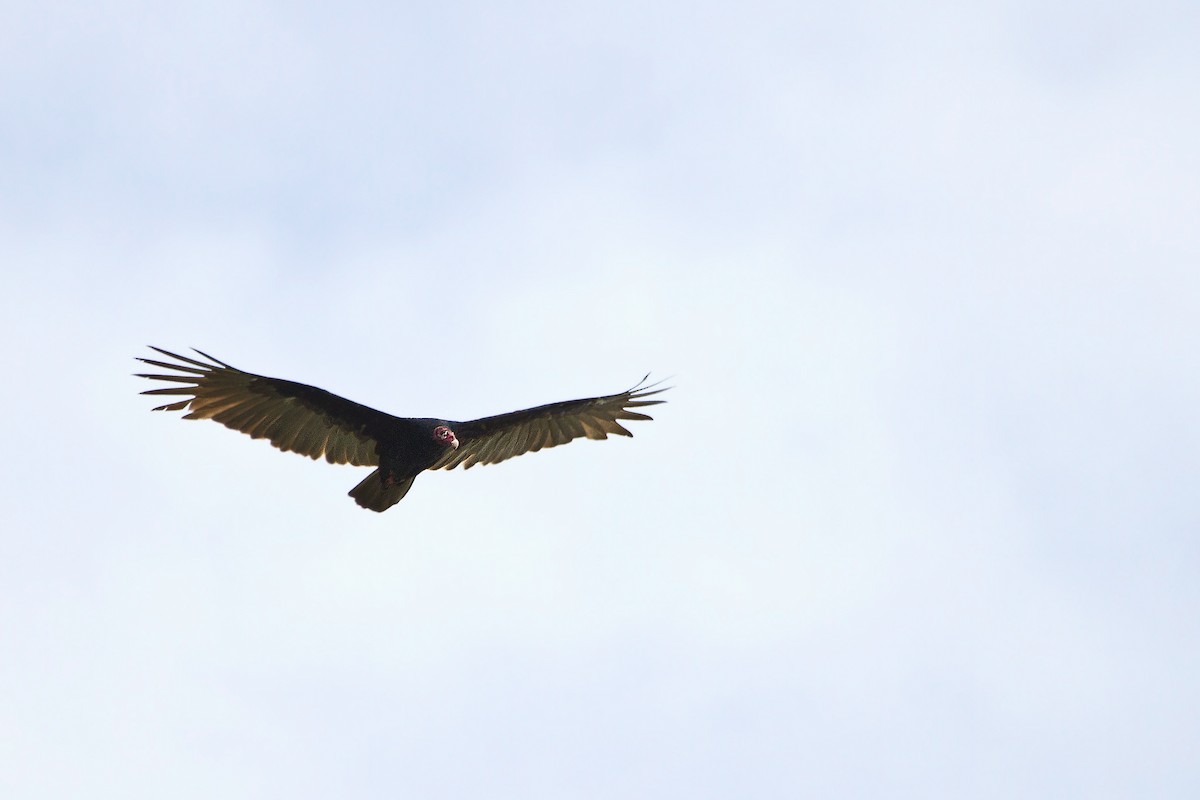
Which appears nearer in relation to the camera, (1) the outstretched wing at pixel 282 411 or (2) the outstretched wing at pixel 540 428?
(1) the outstretched wing at pixel 282 411

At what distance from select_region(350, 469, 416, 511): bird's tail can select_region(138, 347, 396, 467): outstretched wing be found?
298 millimetres

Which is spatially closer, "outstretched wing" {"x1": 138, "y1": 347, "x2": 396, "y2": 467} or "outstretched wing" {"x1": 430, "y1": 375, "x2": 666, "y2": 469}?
"outstretched wing" {"x1": 138, "y1": 347, "x2": 396, "y2": 467}

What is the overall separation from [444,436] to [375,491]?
79 cm

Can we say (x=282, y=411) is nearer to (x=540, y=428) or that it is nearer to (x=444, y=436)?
(x=444, y=436)

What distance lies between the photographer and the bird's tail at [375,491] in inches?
552

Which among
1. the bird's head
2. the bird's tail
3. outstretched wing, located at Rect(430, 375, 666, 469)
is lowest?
the bird's tail

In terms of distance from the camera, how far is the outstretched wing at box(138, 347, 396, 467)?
43.7 ft

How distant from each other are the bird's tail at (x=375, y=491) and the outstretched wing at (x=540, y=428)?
2.87 ft

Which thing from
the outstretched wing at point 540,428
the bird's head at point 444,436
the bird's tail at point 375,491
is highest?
the outstretched wing at point 540,428

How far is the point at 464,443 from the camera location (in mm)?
15023

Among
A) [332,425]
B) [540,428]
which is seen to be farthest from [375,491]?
[540,428]

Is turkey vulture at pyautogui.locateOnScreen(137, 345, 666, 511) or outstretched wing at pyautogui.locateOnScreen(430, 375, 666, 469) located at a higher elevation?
outstretched wing at pyautogui.locateOnScreen(430, 375, 666, 469)

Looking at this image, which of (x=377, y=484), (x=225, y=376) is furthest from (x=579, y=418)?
(x=225, y=376)

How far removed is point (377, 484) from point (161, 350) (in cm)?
224
